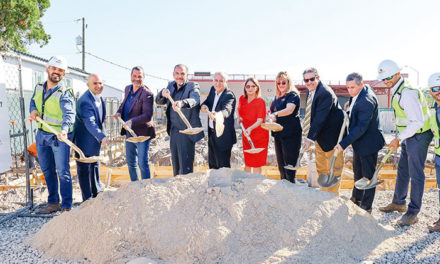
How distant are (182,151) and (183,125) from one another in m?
0.32

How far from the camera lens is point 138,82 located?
13.2ft

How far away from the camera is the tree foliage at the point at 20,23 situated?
35.6ft

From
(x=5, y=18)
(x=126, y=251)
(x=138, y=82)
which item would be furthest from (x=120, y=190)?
(x=5, y=18)

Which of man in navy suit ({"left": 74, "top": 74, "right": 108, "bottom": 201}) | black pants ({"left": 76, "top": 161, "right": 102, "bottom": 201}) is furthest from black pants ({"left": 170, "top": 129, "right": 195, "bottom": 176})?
black pants ({"left": 76, "top": 161, "right": 102, "bottom": 201})

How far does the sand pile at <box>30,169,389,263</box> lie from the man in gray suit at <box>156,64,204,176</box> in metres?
0.74

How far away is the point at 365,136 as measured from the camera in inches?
139

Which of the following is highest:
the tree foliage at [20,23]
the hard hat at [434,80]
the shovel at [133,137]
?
the tree foliage at [20,23]

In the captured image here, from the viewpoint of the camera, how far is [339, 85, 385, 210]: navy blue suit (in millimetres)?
3404

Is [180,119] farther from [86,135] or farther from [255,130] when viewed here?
[86,135]

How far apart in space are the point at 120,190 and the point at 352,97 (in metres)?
2.70

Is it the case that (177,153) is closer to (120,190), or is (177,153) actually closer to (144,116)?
(144,116)

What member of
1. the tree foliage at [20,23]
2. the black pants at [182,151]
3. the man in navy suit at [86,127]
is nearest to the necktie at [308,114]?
the black pants at [182,151]

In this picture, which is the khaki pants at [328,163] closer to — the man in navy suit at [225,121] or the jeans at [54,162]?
the man in navy suit at [225,121]

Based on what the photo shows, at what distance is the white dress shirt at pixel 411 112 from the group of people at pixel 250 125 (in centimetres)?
1
